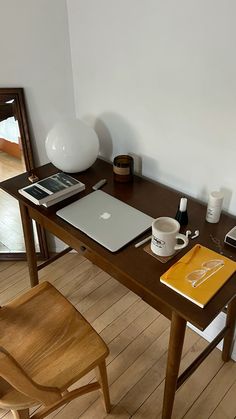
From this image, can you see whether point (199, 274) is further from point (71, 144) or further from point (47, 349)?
point (71, 144)

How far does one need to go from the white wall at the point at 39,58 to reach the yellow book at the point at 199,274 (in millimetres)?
1014

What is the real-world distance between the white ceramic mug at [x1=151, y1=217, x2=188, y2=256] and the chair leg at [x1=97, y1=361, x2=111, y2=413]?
47cm

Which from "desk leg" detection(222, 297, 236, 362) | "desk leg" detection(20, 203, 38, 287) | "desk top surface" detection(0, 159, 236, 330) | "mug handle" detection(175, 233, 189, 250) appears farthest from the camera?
"desk leg" detection(20, 203, 38, 287)

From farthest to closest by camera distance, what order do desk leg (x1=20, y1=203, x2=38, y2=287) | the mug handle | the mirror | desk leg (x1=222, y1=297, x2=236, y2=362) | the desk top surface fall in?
the mirror
desk leg (x1=20, y1=203, x2=38, y2=287)
desk leg (x1=222, y1=297, x2=236, y2=362)
the mug handle
the desk top surface

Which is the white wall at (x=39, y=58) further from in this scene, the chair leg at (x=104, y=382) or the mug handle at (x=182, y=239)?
the chair leg at (x=104, y=382)

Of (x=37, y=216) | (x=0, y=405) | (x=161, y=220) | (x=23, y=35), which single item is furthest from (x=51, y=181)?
(x=0, y=405)

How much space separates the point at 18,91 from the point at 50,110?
169 mm

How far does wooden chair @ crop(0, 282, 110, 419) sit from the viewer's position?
1.08m

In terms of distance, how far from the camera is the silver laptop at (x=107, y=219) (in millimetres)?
1215

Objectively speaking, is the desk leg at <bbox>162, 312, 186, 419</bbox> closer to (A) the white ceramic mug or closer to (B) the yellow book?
(B) the yellow book

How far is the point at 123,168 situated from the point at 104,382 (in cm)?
85

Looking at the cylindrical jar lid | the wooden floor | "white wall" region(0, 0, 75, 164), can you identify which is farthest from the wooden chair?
"white wall" region(0, 0, 75, 164)

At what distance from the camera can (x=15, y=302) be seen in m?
1.34

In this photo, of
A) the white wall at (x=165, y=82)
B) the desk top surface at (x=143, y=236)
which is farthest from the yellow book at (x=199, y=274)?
the white wall at (x=165, y=82)
